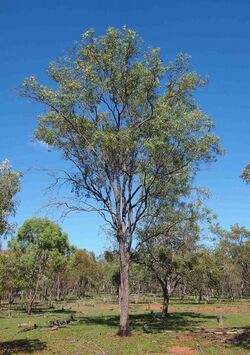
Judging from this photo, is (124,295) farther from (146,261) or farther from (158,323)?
(146,261)

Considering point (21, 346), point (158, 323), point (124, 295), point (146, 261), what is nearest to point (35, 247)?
point (146, 261)

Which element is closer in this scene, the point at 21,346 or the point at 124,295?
the point at 21,346

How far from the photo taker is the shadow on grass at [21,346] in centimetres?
2073

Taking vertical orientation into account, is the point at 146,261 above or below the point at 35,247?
below

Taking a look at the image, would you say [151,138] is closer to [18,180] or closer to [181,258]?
[18,180]

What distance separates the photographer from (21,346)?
22.7 m

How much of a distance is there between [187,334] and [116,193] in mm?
11259

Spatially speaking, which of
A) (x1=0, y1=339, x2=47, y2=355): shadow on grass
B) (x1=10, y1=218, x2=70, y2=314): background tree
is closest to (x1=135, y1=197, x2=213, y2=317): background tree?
(x1=0, y1=339, x2=47, y2=355): shadow on grass

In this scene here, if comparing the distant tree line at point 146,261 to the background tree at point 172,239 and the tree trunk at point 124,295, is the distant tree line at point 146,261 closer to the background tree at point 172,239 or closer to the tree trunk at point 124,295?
the background tree at point 172,239

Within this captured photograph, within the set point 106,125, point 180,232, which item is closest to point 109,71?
point 106,125

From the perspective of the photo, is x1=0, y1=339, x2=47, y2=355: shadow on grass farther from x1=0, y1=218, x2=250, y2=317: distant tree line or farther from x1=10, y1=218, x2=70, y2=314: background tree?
x1=10, y1=218, x2=70, y2=314: background tree

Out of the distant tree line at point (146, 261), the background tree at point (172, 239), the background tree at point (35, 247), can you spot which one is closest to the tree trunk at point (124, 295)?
the background tree at point (172, 239)

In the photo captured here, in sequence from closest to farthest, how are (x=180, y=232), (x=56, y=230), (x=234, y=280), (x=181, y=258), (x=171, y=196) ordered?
1. (x=171, y=196)
2. (x=180, y=232)
3. (x=181, y=258)
4. (x=56, y=230)
5. (x=234, y=280)

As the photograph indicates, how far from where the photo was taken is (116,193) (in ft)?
95.9
